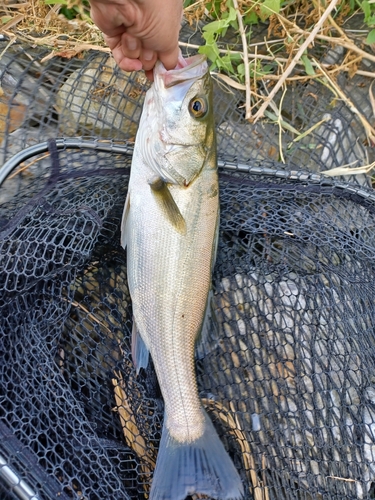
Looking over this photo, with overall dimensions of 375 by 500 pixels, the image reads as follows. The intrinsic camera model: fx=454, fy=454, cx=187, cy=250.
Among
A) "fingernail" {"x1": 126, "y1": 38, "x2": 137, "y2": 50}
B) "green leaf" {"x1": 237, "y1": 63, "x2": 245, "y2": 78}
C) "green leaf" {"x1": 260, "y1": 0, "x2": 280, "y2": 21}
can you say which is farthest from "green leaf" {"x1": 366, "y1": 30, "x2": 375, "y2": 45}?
"fingernail" {"x1": 126, "y1": 38, "x2": 137, "y2": 50}

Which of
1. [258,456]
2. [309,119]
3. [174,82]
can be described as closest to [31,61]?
[174,82]

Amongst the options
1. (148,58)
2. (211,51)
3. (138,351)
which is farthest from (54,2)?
(138,351)

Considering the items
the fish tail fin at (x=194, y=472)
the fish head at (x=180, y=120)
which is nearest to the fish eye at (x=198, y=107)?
the fish head at (x=180, y=120)

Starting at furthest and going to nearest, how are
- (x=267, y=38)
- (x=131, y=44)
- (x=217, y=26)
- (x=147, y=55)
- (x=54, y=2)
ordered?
(x=267, y=38), (x=54, y=2), (x=217, y=26), (x=147, y=55), (x=131, y=44)

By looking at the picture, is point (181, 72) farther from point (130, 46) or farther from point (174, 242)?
point (174, 242)

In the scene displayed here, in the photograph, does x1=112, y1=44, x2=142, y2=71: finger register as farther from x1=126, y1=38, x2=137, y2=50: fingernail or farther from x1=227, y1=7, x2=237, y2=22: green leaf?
x1=227, y1=7, x2=237, y2=22: green leaf

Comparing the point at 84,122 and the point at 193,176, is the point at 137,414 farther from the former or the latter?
the point at 84,122

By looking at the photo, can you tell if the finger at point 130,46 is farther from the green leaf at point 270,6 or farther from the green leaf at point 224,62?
the green leaf at point 270,6
